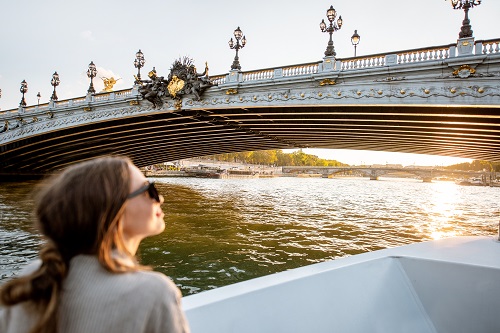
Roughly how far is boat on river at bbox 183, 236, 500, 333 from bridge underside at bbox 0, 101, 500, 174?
1483 centimetres

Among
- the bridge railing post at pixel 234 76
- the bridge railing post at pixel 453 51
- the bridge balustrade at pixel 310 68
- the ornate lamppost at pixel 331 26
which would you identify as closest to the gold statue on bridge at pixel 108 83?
the bridge balustrade at pixel 310 68

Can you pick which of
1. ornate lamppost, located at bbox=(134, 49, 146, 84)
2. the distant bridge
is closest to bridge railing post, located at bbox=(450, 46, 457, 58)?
ornate lamppost, located at bbox=(134, 49, 146, 84)

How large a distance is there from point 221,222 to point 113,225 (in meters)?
12.2

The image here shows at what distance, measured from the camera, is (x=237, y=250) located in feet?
29.0

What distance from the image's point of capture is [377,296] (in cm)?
274

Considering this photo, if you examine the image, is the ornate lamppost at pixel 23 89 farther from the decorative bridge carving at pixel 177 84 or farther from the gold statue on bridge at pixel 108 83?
the decorative bridge carving at pixel 177 84

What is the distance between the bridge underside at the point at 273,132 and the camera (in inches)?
710

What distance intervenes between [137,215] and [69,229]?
29cm

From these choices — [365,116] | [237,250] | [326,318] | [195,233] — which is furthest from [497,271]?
[365,116]

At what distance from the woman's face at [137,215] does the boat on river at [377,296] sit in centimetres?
87

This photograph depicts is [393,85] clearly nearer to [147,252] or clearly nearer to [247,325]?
[147,252]

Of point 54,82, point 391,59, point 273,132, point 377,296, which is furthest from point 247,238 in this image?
point 54,82

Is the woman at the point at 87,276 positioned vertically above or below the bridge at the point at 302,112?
below

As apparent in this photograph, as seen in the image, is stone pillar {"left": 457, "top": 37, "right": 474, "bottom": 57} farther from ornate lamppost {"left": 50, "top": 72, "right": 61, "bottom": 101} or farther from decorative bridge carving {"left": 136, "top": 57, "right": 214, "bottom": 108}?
ornate lamppost {"left": 50, "top": 72, "right": 61, "bottom": 101}
